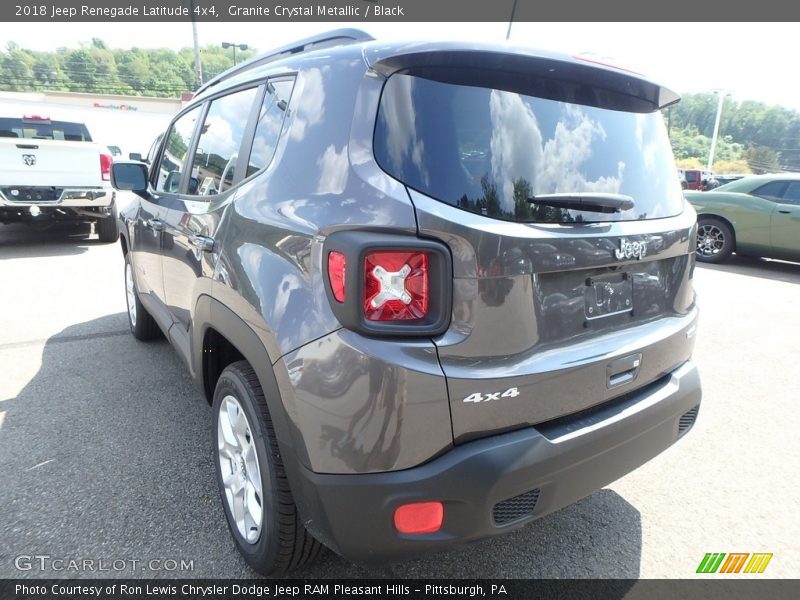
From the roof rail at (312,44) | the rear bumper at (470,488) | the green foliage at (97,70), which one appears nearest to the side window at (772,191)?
the rear bumper at (470,488)

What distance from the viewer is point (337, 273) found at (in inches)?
58.9

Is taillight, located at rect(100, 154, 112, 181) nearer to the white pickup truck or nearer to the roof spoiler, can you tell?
the white pickup truck

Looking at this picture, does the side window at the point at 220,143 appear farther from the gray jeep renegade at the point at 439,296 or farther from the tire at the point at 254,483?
the tire at the point at 254,483

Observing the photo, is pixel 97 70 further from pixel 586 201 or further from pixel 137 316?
pixel 586 201

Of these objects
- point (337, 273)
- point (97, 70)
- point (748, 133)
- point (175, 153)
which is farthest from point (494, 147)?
point (748, 133)

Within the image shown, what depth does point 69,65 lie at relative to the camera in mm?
65062

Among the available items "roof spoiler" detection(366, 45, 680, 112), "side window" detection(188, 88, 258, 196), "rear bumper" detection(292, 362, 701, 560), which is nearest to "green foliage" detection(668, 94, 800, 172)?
"roof spoiler" detection(366, 45, 680, 112)

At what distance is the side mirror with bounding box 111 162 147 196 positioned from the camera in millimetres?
3492

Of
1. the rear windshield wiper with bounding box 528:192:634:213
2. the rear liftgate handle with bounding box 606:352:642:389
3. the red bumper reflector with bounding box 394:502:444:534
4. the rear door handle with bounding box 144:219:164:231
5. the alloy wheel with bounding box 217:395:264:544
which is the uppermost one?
the rear windshield wiper with bounding box 528:192:634:213

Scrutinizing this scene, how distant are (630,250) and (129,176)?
313cm

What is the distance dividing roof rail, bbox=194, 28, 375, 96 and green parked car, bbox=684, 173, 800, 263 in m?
7.17

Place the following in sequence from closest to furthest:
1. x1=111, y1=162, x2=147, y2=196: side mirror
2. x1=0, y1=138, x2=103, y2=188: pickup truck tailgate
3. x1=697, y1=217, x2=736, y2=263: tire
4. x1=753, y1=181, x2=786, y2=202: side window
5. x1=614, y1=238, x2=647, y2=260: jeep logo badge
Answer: x1=614, y1=238, x2=647, y2=260: jeep logo badge, x1=111, y1=162, x2=147, y2=196: side mirror, x1=0, y1=138, x2=103, y2=188: pickup truck tailgate, x1=753, y1=181, x2=786, y2=202: side window, x1=697, y1=217, x2=736, y2=263: tire

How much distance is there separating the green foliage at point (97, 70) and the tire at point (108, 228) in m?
54.4

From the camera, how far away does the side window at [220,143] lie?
2.29 meters
